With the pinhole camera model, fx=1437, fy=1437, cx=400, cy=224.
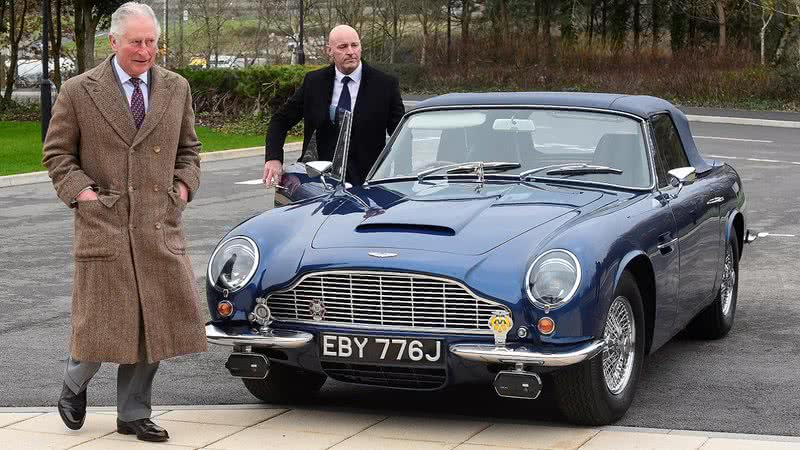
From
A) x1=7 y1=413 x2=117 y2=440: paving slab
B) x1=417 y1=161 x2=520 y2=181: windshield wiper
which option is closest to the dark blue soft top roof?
x1=417 y1=161 x2=520 y2=181: windshield wiper

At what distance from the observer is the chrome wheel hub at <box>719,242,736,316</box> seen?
8852 mm

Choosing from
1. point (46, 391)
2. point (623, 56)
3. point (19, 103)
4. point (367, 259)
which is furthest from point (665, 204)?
point (623, 56)

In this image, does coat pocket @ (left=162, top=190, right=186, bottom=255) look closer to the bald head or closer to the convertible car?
the convertible car

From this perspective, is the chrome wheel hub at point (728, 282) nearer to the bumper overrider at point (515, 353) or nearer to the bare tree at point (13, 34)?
the bumper overrider at point (515, 353)

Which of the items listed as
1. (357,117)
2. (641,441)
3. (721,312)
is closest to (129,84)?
(641,441)

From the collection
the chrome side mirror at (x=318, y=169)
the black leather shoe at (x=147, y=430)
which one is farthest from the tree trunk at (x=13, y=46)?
the black leather shoe at (x=147, y=430)

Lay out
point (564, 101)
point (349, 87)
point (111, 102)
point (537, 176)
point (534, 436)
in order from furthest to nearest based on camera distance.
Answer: point (349, 87) < point (564, 101) < point (537, 176) < point (534, 436) < point (111, 102)

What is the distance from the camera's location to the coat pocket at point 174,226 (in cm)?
622

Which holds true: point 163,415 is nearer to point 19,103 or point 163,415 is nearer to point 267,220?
point 267,220

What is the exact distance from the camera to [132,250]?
20.1 feet

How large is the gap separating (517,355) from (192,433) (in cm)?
153

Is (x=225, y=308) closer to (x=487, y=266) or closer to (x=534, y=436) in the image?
(x=487, y=266)

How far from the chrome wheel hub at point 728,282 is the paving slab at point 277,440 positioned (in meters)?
3.39

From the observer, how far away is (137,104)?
20.5ft
